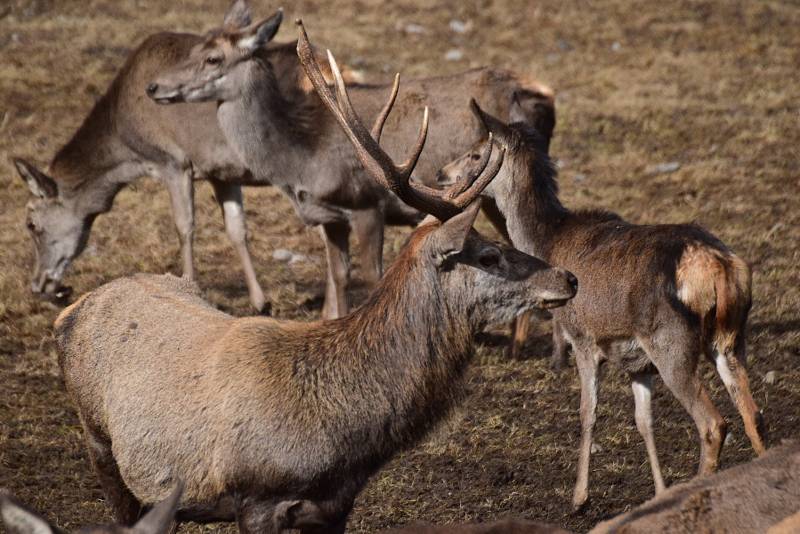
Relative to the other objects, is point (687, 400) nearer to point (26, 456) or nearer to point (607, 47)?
point (26, 456)

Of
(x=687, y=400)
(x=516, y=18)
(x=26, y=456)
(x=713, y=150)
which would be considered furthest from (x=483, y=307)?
(x=516, y=18)

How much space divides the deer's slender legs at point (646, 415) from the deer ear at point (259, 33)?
4076mm

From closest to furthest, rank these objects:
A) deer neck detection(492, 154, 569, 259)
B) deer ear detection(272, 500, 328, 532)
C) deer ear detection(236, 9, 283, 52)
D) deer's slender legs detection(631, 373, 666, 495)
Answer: deer ear detection(272, 500, 328, 532) → deer's slender legs detection(631, 373, 666, 495) → deer neck detection(492, 154, 569, 259) → deer ear detection(236, 9, 283, 52)

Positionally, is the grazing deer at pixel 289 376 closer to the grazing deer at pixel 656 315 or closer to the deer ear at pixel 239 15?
the grazing deer at pixel 656 315

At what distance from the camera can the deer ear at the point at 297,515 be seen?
198 inches

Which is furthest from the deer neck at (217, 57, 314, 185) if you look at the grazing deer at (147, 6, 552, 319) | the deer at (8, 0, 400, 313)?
the deer at (8, 0, 400, 313)

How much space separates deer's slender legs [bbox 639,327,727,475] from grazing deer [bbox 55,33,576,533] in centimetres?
95

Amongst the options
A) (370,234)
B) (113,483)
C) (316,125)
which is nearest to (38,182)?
(316,125)

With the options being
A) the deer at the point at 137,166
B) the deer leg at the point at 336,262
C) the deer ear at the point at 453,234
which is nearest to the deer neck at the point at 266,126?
the deer at the point at 137,166

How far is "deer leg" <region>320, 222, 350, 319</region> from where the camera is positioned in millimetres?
9430

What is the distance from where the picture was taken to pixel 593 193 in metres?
12.0

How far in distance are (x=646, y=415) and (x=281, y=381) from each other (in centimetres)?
247

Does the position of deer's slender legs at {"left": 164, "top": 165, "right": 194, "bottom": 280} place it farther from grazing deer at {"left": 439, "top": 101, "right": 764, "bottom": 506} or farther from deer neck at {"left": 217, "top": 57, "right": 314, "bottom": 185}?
grazing deer at {"left": 439, "top": 101, "right": 764, "bottom": 506}

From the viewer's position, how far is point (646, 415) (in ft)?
22.4
